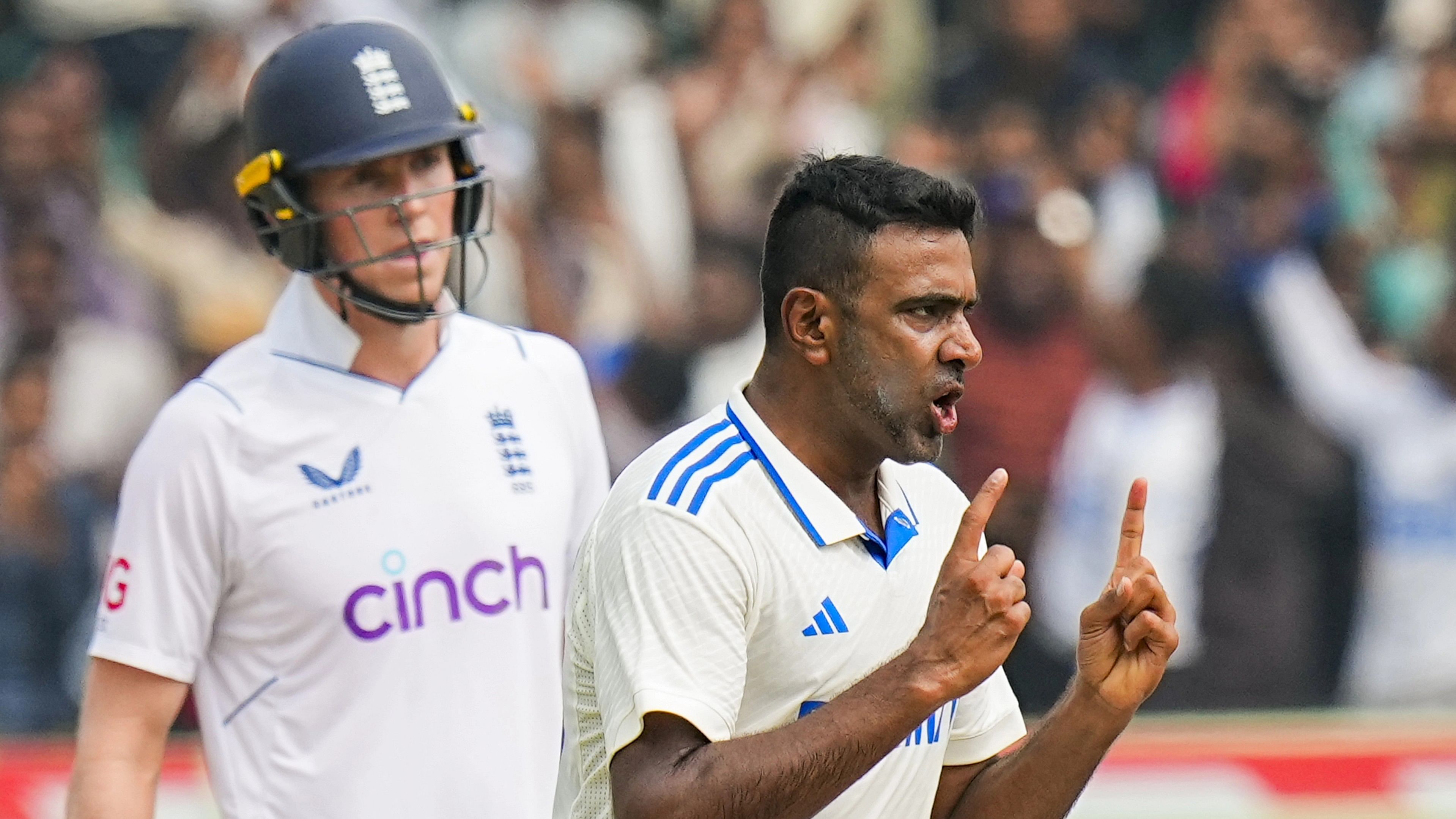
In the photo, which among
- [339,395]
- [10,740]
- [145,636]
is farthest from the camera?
[10,740]

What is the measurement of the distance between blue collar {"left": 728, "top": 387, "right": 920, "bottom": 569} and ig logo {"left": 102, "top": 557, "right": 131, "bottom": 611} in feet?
3.77

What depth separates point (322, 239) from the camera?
3510 mm

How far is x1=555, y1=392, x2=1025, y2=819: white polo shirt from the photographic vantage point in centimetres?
249

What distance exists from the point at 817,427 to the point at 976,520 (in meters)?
0.33

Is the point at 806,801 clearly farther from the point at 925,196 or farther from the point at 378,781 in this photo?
the point at 378,781

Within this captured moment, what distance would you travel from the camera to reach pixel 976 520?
251 centimetres

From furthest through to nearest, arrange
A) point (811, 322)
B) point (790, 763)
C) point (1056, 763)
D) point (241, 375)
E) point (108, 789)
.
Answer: point (241, 375) < point (108, 789) < point (1056, 763) < point (811, 322) < point (790, 763)

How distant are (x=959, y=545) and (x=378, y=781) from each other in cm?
126

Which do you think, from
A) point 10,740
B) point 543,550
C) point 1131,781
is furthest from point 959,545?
point 10,740

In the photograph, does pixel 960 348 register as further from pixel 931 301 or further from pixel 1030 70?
pixel 1030 70

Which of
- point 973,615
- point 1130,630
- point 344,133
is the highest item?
point 344,133

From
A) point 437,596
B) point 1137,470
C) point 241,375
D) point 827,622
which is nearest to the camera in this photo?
point 827,622

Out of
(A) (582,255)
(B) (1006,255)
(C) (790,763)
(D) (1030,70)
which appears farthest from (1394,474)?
(C) (790,763)

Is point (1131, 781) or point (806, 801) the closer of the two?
point (806, 801)
